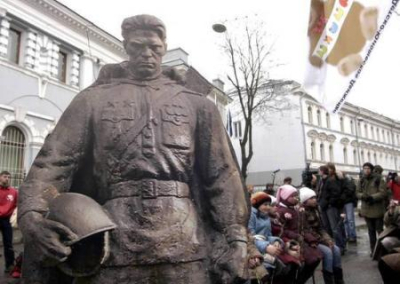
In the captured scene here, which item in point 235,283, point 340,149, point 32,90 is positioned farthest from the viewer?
point 340,149

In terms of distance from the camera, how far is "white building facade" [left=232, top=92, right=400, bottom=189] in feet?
135

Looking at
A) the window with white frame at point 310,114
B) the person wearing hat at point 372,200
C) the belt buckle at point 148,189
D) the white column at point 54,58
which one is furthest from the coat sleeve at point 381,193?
the window with white frame at point 310,114

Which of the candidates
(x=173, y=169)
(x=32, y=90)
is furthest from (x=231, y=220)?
(x=32, y=90)

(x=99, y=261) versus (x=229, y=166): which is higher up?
(x=229, y=166)

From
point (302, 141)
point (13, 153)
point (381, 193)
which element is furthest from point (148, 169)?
point (302, 141)

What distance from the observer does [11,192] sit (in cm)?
777

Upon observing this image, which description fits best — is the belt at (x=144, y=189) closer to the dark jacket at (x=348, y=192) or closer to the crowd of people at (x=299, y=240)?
the crowd of people at (x=299, y=240)

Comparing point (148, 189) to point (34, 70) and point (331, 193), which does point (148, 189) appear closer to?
point (331, 193)

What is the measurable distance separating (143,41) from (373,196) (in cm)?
752

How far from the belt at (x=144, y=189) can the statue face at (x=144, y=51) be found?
2.01ft

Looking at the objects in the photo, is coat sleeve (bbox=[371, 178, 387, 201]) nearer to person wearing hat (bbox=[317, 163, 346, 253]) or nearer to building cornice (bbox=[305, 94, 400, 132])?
person wearing hat (bbox=[317, 163, 346, 253])

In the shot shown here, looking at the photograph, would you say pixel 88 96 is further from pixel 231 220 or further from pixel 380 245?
pixel 380 245

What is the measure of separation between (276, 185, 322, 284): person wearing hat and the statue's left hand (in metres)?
4.05

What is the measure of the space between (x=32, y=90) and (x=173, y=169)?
16220 millimetres
